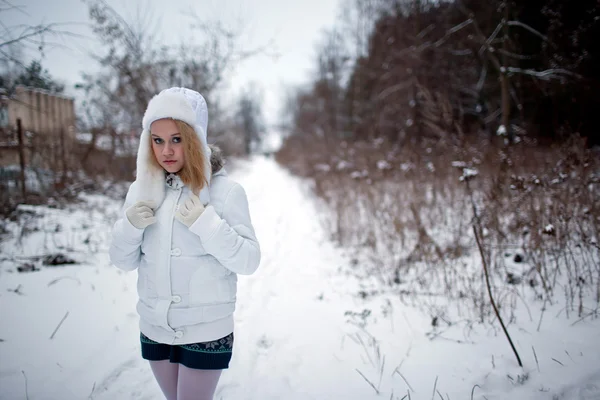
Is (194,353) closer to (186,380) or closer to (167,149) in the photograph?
(186,380)

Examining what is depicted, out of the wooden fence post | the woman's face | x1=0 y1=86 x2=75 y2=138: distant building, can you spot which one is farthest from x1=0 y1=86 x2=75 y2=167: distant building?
the woman's face

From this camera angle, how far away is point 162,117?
4.28 feet

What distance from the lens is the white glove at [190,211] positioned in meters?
1.24

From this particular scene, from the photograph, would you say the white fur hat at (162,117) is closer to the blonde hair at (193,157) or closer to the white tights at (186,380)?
the blonde hair at (193,157)

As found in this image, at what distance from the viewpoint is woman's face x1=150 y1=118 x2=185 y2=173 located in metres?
1.32

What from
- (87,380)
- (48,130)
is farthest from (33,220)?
(87,380)

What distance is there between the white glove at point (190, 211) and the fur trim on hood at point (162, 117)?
0.24 feet

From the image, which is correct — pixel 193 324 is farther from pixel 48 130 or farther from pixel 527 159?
pixel 48 130

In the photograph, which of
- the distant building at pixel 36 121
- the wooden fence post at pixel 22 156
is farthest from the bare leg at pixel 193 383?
the wooden fence post at pixel 22 156

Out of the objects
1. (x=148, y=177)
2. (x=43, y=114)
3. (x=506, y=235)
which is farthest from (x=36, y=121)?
(x=506, y=235)

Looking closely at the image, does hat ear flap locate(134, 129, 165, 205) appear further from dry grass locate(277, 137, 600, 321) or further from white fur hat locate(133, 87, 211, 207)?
dry grass locate(277, 137, 600, 321)

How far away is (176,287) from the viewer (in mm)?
1285

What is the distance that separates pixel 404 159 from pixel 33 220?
23.9ft

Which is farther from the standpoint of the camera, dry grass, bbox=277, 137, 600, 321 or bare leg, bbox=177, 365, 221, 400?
dry grass, bbox=277, 137, 600, 321
